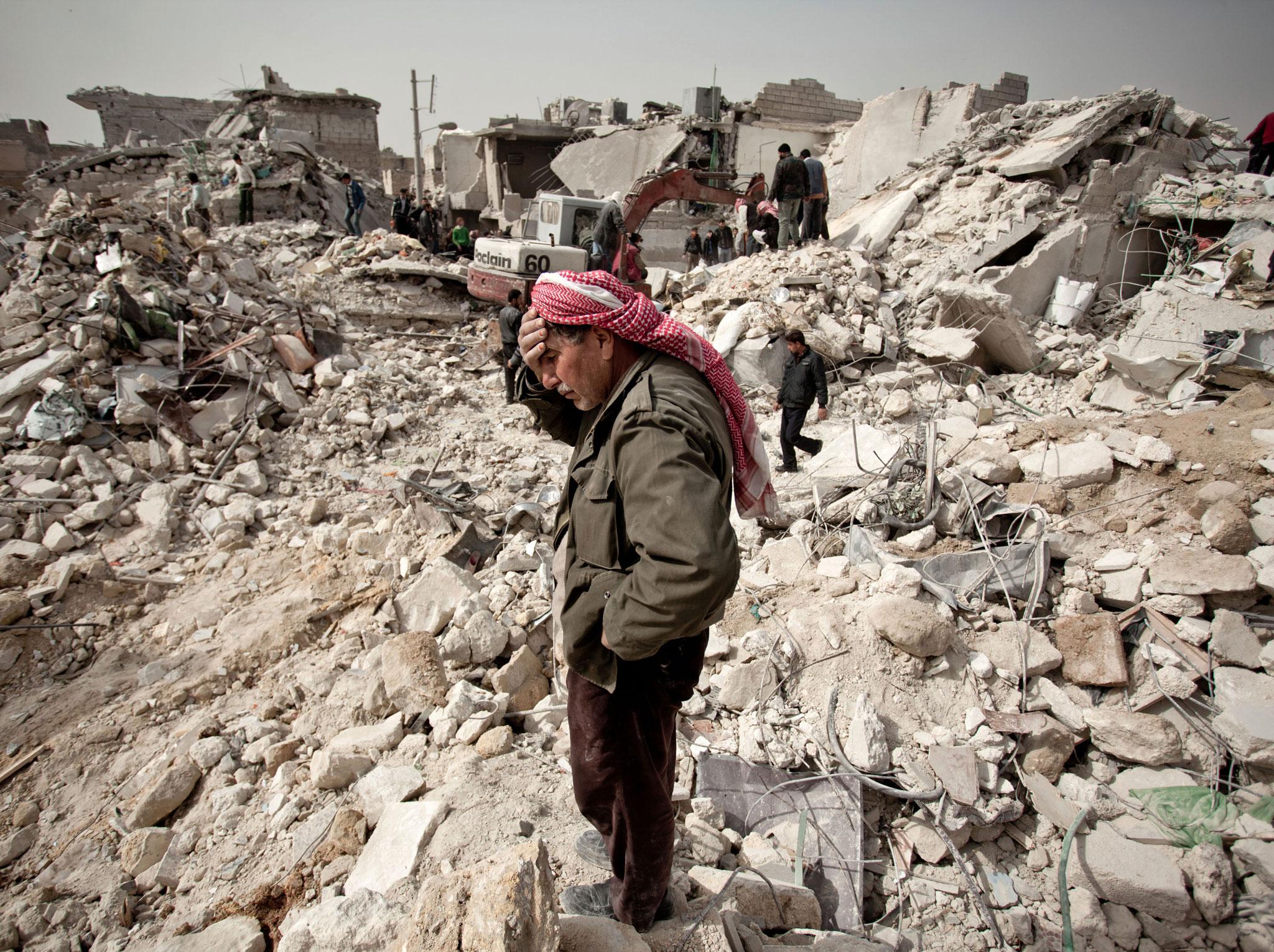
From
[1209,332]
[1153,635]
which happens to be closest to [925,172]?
[1209,332]

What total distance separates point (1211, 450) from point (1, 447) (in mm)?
8450

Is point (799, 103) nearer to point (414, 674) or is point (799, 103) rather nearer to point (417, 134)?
point (417, 134)

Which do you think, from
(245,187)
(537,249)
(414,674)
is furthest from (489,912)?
(245,187)

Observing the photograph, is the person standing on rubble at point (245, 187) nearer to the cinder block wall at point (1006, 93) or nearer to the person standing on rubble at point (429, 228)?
the person standing on rubble at point (429, 228)

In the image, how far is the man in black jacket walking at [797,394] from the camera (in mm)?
4988

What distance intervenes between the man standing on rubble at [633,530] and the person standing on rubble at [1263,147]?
1040cm

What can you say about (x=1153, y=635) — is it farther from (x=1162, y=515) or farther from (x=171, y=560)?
(x=171, y=560)

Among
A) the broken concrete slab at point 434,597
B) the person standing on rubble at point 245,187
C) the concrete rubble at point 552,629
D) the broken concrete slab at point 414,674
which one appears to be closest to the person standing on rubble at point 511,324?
the concrete rubble at point 552,629

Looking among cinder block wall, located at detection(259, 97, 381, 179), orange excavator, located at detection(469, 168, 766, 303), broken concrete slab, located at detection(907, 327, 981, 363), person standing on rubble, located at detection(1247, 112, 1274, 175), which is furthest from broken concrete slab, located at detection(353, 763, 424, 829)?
cinder block wall, located at detection(259, 97, 381, 179)

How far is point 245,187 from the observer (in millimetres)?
13836

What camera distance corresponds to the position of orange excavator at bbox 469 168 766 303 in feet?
26.8

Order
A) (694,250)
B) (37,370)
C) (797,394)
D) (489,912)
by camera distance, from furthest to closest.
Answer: (694,250)
(37,370)
(797,394)
(489,912)

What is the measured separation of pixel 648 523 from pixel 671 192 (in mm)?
10733

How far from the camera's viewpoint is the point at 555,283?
143cm
